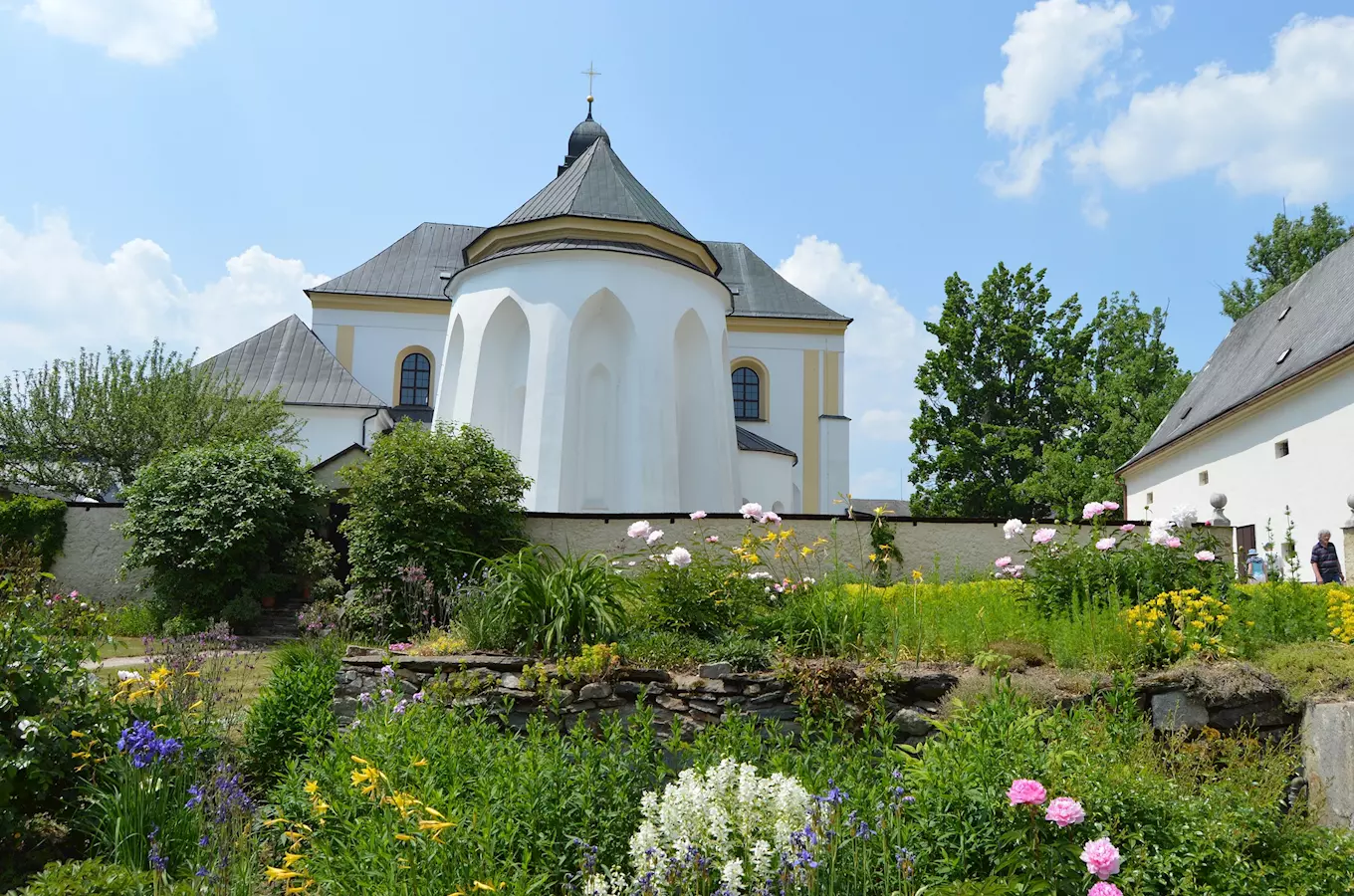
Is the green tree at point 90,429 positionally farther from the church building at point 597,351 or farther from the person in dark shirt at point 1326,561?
the person in dark shirt at point 1326,561

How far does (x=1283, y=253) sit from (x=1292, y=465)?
71.2 feet

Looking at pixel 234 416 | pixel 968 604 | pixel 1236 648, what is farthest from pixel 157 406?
pixel 1236 648

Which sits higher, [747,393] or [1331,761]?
[747,393]

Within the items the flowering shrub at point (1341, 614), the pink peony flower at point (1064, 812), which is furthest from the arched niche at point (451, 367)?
the pink peony flower at point (1064, 812)

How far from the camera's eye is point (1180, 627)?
267 inches

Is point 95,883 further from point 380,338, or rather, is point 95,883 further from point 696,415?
point 380,338

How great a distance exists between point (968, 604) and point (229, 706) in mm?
6078

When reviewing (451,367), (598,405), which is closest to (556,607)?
(598,405)

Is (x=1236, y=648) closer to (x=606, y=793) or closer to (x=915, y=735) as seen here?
(x=915, y=735)

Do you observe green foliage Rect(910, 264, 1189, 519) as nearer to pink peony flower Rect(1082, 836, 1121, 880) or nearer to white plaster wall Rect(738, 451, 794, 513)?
white plaster wall Rect(738, 451, 794, 513)

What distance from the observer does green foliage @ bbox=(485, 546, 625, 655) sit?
6934 mm

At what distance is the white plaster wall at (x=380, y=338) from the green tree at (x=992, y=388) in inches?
700

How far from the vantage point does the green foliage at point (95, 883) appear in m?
3.71

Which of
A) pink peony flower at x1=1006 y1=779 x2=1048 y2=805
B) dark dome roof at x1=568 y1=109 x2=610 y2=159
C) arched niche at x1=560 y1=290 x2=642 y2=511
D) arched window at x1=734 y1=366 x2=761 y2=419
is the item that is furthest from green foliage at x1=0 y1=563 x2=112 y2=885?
dark dome roof at x1=568 y1=109 x2=610 y2=159
